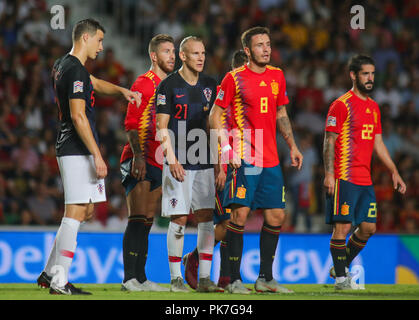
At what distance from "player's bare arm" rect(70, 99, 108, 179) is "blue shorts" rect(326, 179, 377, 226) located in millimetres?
2421

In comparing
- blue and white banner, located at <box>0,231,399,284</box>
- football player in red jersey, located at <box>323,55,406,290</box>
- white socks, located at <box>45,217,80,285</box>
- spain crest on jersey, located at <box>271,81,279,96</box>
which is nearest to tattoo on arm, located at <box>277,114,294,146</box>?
spain crest on jersey, located at <box>271,81,279,96</box>

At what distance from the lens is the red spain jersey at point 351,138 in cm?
777

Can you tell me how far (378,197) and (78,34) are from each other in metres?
7.15

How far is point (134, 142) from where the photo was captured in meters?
7.57

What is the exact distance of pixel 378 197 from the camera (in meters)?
12.7

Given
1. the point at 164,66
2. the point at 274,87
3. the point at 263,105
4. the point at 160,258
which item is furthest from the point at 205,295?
the point at 160,258

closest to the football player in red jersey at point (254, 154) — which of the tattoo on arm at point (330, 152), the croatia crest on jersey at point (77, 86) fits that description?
the tattoo on arm at point (330, 152)

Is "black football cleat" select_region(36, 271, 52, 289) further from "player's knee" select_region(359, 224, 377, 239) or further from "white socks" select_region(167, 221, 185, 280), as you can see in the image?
"player's knee" select_region(359, 224, 377, 239)

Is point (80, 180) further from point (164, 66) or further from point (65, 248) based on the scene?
point (164, 66)

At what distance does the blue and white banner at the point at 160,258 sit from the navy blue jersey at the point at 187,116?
3.17 m

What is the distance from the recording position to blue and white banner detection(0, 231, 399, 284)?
32.9 ft

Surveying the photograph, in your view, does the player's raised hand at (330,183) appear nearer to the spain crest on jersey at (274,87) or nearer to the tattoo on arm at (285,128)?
the tattoo on arm at (285,128)

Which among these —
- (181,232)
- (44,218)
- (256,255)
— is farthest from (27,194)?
(181,232)

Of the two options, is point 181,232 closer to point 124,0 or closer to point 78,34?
point 78,34
